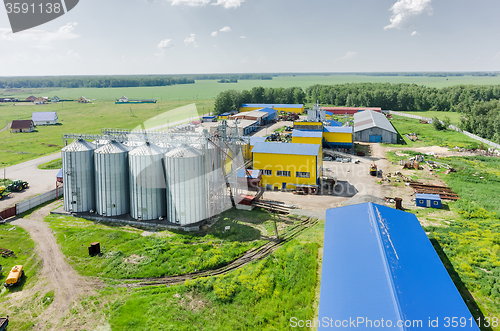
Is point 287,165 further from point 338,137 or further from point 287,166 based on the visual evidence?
point 338,137

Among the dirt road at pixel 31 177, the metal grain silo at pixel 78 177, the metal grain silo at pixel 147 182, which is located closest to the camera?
the metal grain silo at pixel 147 182

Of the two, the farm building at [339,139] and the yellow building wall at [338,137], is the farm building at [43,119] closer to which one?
the farm building at [339,139]

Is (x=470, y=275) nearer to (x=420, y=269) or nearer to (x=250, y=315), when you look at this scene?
(x=420, y=269)

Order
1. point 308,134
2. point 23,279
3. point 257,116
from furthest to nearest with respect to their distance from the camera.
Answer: point 257,116 < point 308,134 < point 23,279

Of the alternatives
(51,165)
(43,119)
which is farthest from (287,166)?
(43,119)

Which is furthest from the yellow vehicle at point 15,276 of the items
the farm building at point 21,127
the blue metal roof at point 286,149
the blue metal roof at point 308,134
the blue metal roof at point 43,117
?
the blue metal roof at point 43,117

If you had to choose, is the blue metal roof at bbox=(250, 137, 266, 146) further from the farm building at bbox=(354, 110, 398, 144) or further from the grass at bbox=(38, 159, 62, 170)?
the grass at bbox=(38, 159, 62, 170)
